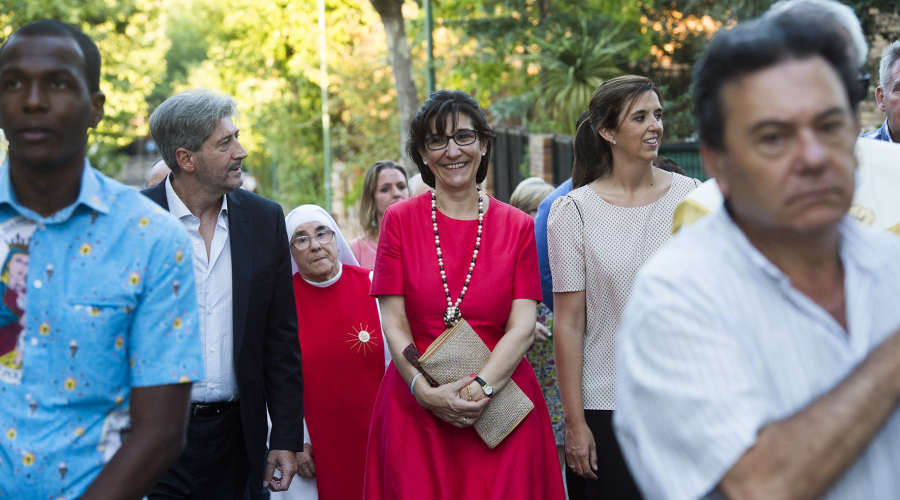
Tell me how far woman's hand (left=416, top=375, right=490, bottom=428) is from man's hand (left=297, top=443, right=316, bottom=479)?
1270mm

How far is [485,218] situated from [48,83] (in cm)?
221

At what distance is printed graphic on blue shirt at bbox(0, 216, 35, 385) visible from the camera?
2.07 metres

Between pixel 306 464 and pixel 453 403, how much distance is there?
1.41 m

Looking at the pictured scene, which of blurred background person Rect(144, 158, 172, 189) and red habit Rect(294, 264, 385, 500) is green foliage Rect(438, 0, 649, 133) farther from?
red habit Rect(294, 264, 385, 500)

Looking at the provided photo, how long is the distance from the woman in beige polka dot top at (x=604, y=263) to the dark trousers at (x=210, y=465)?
1409 mm

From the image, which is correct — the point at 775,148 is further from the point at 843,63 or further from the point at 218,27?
the point at 218,27

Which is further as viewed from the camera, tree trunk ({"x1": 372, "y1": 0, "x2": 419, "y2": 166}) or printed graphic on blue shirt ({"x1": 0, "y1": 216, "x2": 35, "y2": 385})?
tree trunk ({"x1": 372, "y1": 0, "x2": 419, "y2": 166})

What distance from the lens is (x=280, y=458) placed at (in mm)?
3967

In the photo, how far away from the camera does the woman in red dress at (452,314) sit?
12.0 ft

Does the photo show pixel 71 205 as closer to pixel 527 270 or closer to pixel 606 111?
pixel 527 270

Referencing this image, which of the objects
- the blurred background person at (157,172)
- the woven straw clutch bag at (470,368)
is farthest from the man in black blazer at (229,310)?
the blurred background person at (157,172)

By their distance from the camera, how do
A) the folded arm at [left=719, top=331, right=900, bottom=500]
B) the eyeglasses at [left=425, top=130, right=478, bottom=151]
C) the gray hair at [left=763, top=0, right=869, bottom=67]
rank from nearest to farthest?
the folded arm at [left=719, top=331, right=900, bottom=500] → the gray hair at [left=763, top=0, right=869, bottom=67] → the eyeglasses at [left=425, top=130, right=478, bottom=151]

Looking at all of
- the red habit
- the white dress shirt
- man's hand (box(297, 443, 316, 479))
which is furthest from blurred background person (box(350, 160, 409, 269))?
the white dress shirt

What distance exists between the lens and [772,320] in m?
1.59
